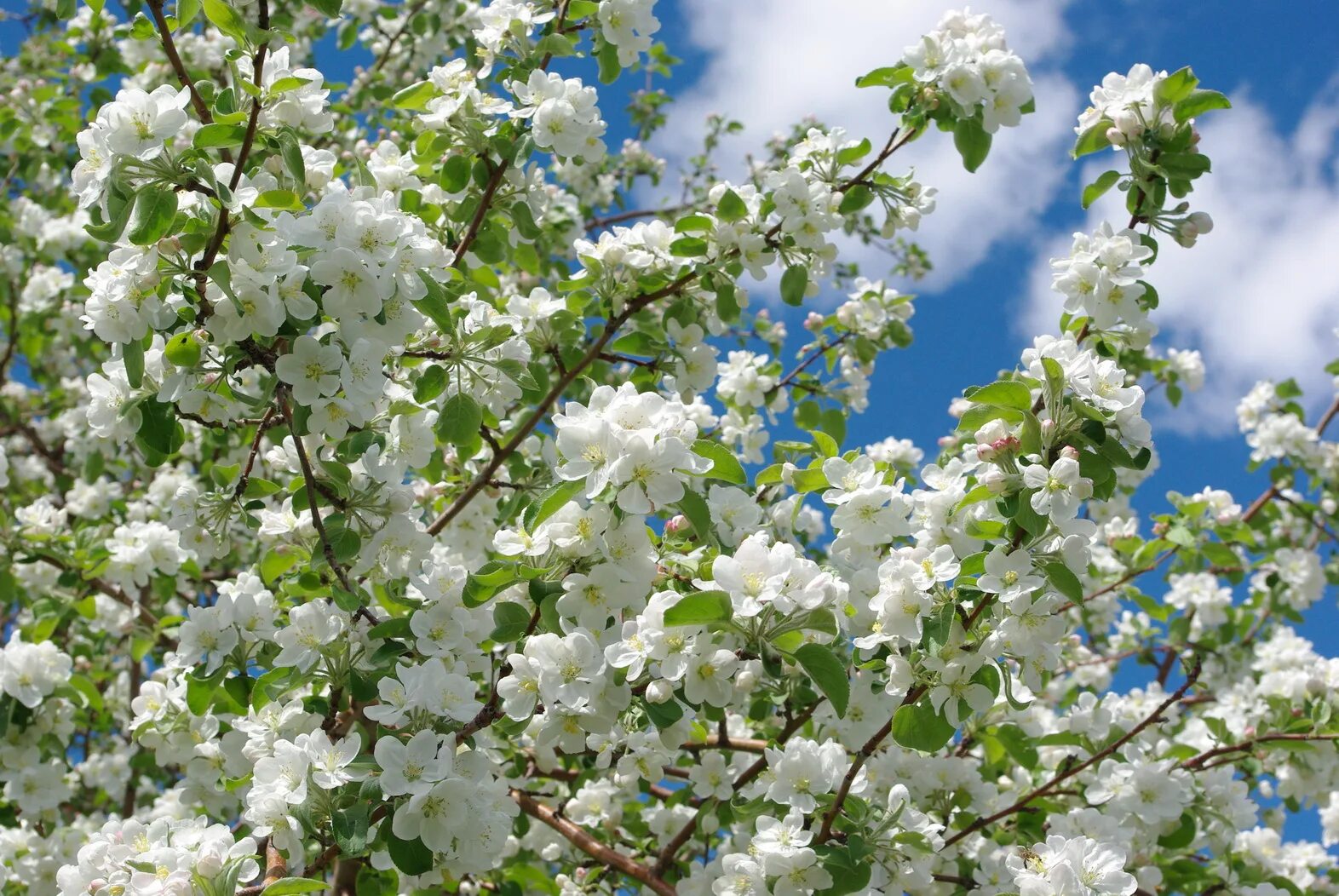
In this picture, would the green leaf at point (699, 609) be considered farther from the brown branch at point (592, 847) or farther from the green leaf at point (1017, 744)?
the green leaf at point (1017, 744)

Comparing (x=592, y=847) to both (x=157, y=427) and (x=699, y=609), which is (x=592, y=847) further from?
(x=157, y=427)

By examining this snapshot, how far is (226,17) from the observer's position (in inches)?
81.8

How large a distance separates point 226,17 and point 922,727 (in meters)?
1.85

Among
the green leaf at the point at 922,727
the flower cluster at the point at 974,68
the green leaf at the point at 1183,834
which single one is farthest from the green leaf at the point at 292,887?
the green leaf at the point at 1183,834

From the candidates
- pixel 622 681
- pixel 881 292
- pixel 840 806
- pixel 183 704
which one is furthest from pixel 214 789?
pixel 881 292

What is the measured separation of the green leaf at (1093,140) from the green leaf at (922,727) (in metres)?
1.29

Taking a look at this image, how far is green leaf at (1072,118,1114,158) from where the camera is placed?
240 centimetres

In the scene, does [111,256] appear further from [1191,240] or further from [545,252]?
[545,252]

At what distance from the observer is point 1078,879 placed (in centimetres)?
186

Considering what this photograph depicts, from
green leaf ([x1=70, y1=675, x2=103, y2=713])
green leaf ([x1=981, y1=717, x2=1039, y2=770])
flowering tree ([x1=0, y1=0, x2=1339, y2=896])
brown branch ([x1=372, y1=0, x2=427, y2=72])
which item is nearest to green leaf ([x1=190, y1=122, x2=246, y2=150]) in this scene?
flowering tree ([x1=0, y1=0, x2=1339, y2=896])

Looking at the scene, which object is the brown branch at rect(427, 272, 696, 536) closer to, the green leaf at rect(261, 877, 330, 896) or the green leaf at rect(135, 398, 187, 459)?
the green leaf at rect(135, 398, 187, 459)

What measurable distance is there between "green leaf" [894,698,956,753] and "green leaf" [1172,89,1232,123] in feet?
4.41

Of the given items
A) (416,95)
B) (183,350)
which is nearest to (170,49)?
(183,350)

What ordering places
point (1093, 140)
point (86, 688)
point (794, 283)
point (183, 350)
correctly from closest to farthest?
point (183, 350), point (1093, 140), point (794, 283), point (86, 688)
